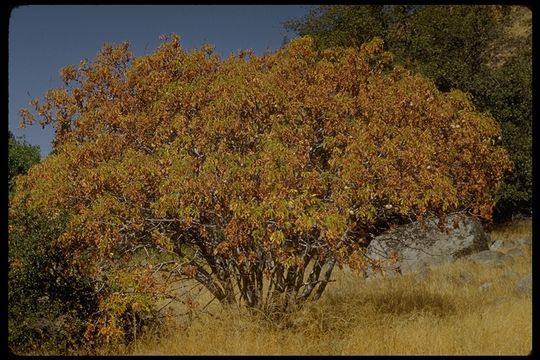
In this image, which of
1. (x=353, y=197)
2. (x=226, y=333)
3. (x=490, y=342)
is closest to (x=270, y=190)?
(x=353, y=197)

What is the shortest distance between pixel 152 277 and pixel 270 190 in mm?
2347

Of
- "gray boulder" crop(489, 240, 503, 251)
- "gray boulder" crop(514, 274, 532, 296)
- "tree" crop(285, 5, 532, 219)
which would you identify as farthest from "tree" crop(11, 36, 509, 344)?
"tree" crop(285, 5, 532, 219)

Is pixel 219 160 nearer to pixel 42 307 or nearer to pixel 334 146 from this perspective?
pixel 334 146

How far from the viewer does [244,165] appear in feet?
23.0

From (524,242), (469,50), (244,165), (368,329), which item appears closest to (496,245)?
(524,242)

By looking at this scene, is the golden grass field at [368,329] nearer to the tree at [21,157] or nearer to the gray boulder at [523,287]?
the gray boulder at [523,287]

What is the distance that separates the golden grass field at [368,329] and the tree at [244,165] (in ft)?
1.88

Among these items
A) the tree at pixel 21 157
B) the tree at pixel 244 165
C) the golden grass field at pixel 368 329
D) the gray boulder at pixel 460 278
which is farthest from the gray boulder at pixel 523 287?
the tree at pixel 21 157

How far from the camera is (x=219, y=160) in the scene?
693cm

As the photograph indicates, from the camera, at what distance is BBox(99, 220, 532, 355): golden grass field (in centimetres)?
788

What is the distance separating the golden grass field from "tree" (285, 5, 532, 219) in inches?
381

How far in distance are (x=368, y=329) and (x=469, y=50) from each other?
17083mm

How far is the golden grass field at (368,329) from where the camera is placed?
7.88 meters

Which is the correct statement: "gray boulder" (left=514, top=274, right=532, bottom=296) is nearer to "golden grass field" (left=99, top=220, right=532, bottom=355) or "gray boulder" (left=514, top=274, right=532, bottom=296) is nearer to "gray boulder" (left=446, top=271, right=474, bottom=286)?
"golden grass field" (left=99, top=220, right=532, bottom=355)
